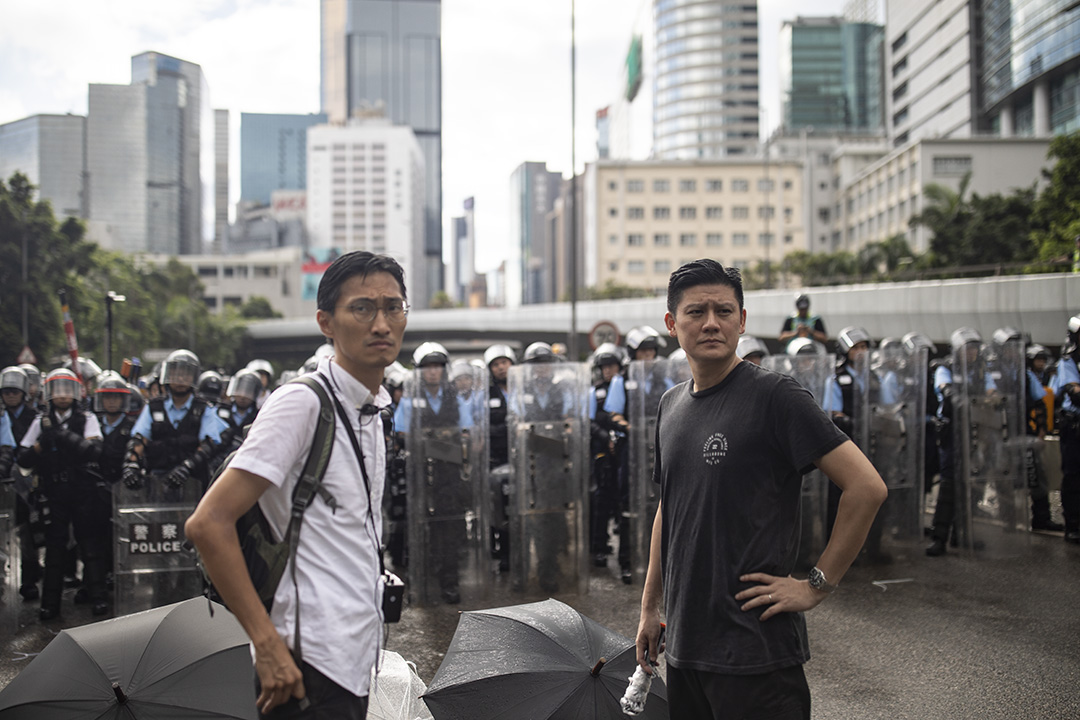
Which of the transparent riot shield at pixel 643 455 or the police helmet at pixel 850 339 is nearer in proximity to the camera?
the transparent riot shield at pixel 643 455

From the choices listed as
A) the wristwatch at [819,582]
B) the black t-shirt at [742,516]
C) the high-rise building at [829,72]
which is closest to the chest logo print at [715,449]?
the black t-shirt at [742,516]

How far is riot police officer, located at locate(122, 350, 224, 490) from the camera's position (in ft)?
23.8

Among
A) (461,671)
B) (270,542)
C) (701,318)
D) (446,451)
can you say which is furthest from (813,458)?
(446,451)

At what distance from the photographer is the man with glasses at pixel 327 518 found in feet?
6.78

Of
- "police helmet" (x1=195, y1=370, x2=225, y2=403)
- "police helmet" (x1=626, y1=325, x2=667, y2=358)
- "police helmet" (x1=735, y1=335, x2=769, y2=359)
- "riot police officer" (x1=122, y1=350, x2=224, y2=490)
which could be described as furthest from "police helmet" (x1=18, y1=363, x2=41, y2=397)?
"police helmet" (x1=735, y1=335, x2=769, y2=359)

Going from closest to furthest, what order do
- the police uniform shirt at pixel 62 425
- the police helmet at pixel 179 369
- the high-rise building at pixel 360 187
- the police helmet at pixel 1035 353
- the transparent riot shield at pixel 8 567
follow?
the transparent riot shield at pixel 8 567
the police uniform shirt at pixel 62 425
the police helmet at pixel 179 369
the police helmet at pixel 1035 353
the high-rise building at pixel 360 187

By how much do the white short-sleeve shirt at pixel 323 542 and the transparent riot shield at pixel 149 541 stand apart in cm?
474

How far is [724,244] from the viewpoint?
104375 millimetres

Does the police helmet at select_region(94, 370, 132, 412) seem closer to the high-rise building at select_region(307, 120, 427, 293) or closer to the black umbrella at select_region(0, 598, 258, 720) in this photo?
the black umbrella at select_region(0, 598, 258, 720)

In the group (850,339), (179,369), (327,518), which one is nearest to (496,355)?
(179,369)

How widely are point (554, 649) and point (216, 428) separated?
5.06 meters

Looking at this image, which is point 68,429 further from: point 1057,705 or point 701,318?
point 1057,705

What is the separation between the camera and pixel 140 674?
3.27 m

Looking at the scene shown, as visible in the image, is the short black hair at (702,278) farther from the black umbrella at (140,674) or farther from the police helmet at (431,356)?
the police helmet at (431,356)
